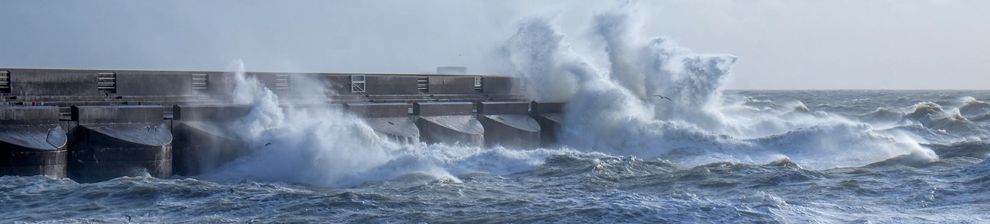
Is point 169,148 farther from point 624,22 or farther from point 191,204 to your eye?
point 624,22

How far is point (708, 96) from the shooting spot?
22047mm

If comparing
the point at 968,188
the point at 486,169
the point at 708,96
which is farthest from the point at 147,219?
the point at 708,96

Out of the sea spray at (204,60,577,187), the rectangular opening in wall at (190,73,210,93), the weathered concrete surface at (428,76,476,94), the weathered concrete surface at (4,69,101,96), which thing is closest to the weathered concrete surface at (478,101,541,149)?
the weathered concrete surface at (428,76,476,94)

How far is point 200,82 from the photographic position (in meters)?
15.8

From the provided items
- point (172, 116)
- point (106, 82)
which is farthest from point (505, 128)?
point (106, 82)

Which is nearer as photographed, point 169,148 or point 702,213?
point 702,213

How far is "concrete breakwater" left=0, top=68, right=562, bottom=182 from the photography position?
42.2 feet

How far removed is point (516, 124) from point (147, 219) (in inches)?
372

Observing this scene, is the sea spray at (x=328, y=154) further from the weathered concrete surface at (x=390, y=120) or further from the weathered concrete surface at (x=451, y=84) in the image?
the weathered concrete surface at (x=451, y=84)

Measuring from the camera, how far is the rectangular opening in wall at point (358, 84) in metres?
18.1

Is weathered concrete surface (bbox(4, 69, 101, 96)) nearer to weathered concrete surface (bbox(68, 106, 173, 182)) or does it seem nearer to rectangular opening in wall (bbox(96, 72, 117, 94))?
rectangular opening in wall (bbox(96, 72, 117, 94))

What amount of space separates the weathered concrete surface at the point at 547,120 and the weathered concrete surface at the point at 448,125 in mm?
1924

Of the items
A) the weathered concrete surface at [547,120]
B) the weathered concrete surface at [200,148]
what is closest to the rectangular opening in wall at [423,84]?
the weathered concrete surface at [547,120]

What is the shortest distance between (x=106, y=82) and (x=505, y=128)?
20.8 feet
